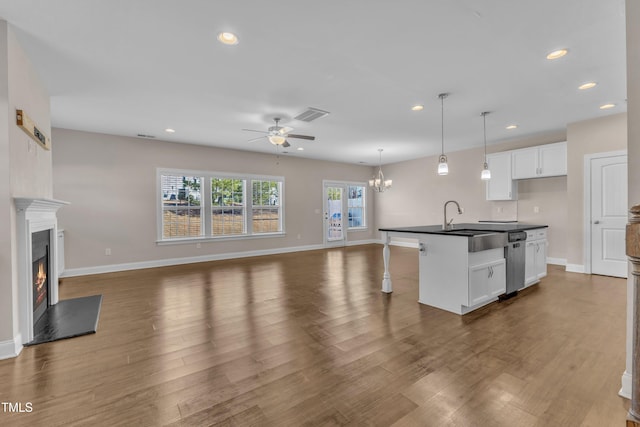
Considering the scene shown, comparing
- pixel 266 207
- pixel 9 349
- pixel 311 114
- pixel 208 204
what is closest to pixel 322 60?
pixel 311 114

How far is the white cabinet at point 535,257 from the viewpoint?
4.19 metres

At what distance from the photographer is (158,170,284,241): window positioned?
6.36 meters

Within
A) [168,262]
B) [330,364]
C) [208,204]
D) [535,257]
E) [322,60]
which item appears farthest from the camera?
[208,204]

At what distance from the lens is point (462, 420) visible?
1598 mm

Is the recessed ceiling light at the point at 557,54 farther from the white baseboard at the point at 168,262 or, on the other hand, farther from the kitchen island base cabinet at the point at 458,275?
the white baseboard at the point at 168,262

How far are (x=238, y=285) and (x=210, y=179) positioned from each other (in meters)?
3.34

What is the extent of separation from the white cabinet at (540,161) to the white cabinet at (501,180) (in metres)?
0.11

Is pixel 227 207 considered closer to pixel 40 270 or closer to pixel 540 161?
pixel 40 270

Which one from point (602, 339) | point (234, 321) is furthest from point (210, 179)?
point (602, 339)

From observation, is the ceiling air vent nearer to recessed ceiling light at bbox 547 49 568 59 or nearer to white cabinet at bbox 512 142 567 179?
recessed ceiling light at bbox 547 49 568 59

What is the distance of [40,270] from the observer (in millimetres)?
3188

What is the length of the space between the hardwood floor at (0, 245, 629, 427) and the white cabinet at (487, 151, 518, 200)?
2790mm

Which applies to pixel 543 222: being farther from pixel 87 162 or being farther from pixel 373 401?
pixel 87 162

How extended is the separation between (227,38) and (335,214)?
22.7 feet
